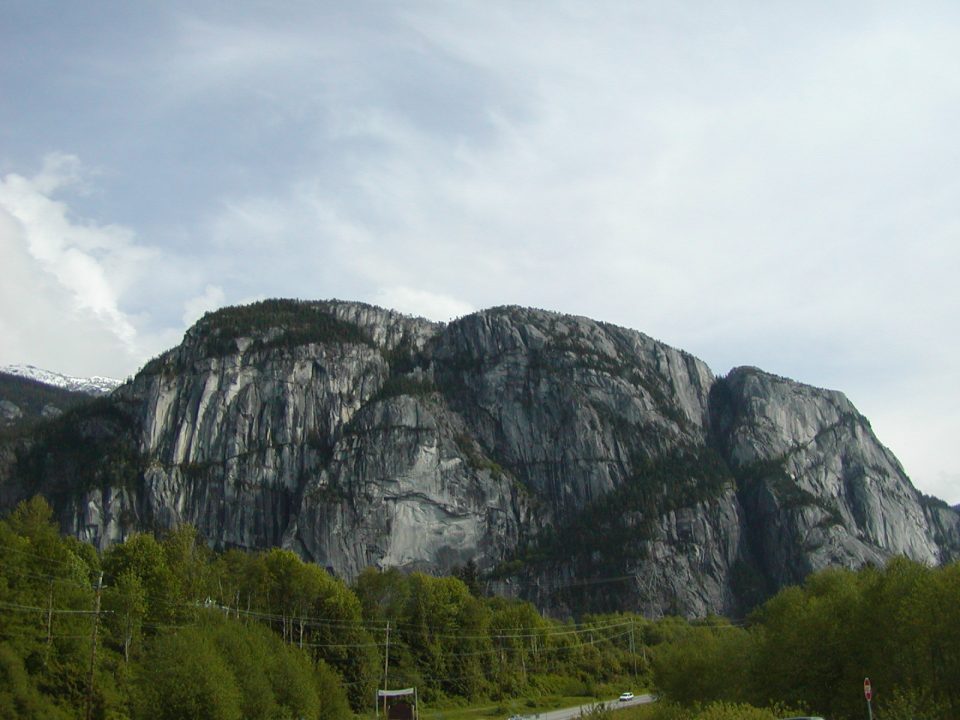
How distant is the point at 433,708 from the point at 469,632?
1570 centimetres

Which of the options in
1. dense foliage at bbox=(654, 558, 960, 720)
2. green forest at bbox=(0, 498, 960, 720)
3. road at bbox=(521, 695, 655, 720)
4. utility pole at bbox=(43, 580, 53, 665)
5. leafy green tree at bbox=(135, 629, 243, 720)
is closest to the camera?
dense foliage at bbox=(654, 558, 960, 720)

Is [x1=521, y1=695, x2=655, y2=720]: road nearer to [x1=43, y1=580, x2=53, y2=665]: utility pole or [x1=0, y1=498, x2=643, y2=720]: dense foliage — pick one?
[x1=0, y1=498, x2=643, y2=720]: dense foliage

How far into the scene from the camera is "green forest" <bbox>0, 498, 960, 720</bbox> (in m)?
57.2

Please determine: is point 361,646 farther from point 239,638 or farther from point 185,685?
point 185,685

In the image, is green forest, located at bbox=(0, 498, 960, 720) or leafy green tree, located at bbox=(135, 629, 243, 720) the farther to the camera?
leafy green tree, located at bbox=(135, 629, 243, 720)

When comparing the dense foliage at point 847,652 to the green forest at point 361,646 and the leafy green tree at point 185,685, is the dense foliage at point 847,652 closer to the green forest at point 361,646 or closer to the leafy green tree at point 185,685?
the green forest at point 361,646

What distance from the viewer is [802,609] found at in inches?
2562

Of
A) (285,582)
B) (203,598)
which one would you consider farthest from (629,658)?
(203,598)

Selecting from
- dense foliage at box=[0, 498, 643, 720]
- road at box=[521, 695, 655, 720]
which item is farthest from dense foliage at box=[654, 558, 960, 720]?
dense foliage at box=[0, 498, 643, 720]

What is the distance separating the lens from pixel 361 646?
102500mm

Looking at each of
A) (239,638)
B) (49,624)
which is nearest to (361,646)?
(239,638)

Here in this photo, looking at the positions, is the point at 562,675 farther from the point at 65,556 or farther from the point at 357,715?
the point at 65,556

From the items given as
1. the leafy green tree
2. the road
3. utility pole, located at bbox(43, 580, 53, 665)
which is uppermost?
utility pole, located at bbox(43, 580, 53, 665)

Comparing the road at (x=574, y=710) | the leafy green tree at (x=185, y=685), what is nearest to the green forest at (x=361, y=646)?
the leafy green tree at (x=185, y=685)
